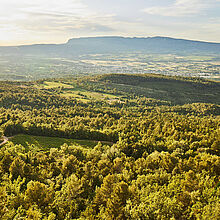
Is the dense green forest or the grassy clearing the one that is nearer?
the dense green forest

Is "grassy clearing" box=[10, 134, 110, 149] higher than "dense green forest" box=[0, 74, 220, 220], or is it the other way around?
"dense green forest" box=[0, 74, 220, 220]

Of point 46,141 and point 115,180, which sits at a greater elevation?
point 115,180

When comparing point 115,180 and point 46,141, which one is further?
point 46,141

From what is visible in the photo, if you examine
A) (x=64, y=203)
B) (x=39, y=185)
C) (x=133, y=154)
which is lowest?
(x=133, y=154)

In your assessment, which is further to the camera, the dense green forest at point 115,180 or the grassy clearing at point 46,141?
the grassy clearing at point 46,141

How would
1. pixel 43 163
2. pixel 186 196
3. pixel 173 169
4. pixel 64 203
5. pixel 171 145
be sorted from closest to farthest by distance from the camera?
pixel 186 196 < pixel 64 203 < pixel 173 169 < pixel 43 163 < pixel 171 145

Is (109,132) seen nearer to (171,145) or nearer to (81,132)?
(81,132)

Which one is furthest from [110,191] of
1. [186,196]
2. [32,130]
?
[32,130]

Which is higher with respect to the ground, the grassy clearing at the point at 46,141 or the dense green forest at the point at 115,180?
the dense green forest at the point at 115,180
